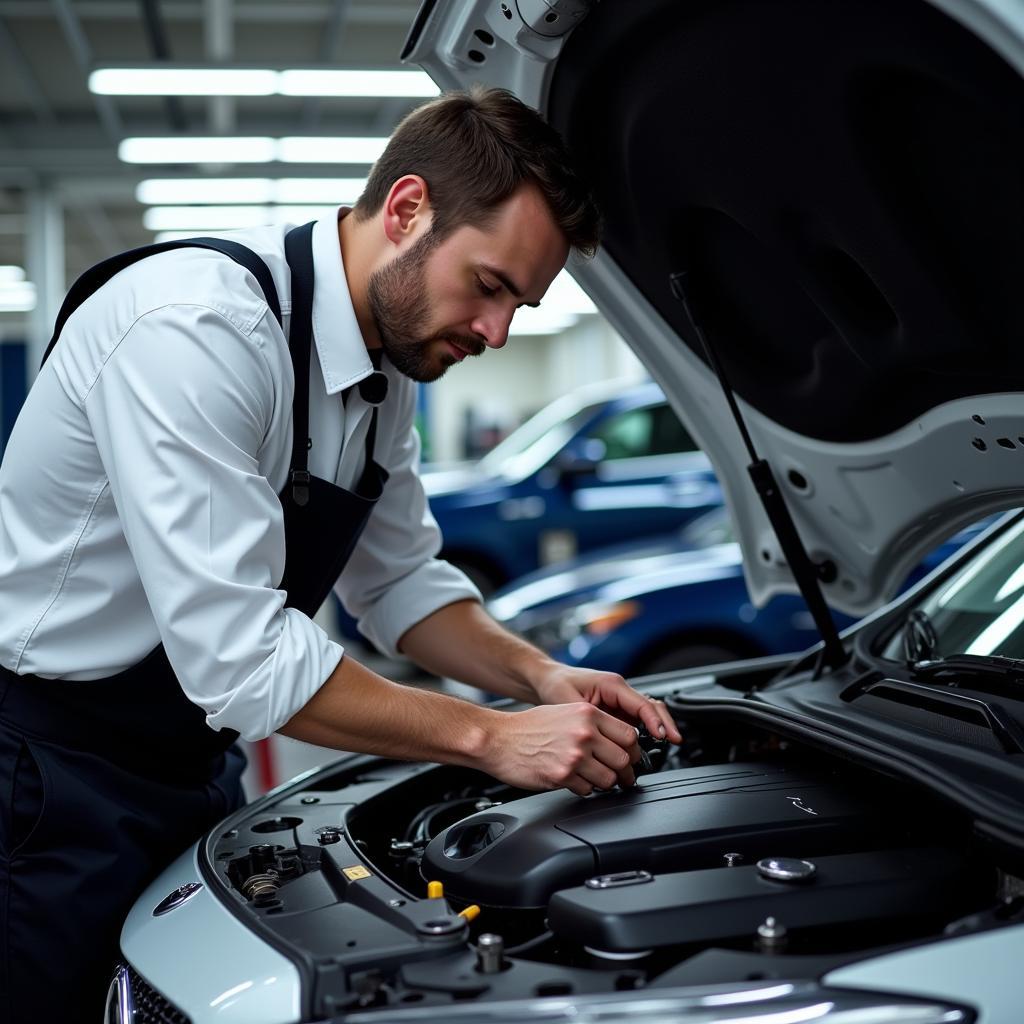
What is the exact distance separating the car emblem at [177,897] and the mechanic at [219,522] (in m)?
0.12

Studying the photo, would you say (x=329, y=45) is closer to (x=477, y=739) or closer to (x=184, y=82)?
(x=184, y=82)

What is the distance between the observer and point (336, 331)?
162 centimetres

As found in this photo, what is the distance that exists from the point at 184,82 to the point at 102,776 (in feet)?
21.5

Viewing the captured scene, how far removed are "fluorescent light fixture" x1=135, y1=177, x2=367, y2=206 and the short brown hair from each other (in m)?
8.37

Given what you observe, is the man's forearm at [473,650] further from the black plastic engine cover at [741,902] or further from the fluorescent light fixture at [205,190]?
the fluorescent light fixture at [205,190]

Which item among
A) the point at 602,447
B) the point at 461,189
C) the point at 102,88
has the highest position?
the point at 102,88

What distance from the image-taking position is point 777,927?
1.11 metres

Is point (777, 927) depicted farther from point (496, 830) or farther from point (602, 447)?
point (602, 447)

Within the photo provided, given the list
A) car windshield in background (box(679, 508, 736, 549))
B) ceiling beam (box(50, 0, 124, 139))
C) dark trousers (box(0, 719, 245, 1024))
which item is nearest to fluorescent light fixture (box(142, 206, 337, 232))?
ceiling beam (box(50, 0, 124, 139))

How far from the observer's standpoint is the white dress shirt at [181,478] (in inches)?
52.7

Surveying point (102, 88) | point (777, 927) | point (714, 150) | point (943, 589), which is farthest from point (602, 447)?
point (777, 927)

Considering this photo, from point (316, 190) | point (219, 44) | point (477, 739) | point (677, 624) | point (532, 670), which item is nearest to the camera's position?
point (477, 739)

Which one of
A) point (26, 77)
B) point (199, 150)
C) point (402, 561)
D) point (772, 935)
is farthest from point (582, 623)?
point (26, 77)

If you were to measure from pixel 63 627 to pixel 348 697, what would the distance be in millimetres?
388
